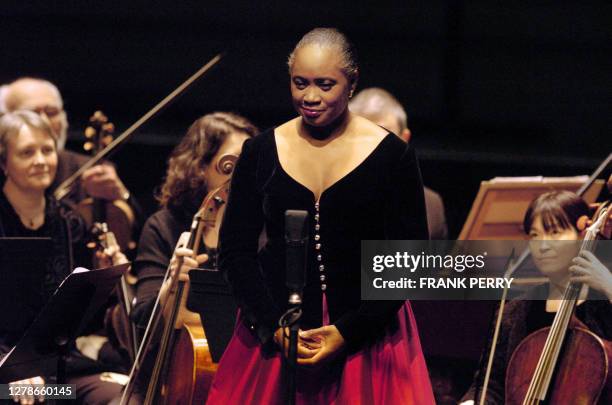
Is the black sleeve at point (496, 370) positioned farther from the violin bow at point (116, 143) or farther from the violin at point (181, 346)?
the violin bow at point (116, 143)

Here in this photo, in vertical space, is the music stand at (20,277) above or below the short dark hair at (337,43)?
below

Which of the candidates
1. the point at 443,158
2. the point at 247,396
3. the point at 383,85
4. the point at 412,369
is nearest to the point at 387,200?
the point at 412,369

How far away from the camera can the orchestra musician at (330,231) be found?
7.20 feet

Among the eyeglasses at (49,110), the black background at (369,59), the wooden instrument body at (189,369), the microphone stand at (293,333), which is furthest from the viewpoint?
the black background at (369,59)

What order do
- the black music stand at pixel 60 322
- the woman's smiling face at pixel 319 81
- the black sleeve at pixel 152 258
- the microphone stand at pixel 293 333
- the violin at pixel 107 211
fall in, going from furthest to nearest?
the violin at pixel 107 211 → the black sleeve at pixel 152 258 → the black music stand at pixel 60 322 → the woman's smiling face at pixel 319 81 → the microphone stand at pixel 293 333

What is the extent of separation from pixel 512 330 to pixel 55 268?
148cm

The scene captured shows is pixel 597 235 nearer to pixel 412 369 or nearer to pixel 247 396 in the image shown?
pixel 412 369

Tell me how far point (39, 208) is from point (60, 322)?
88 centimetres

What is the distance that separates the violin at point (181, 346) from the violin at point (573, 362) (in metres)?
0.89

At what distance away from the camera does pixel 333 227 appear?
87.7 inches

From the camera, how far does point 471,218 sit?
12.4 feet

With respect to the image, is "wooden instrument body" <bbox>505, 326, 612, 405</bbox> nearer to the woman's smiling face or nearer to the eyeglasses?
the woman's smiling face

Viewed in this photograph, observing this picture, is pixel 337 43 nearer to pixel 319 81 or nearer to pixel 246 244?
pixel 319 81

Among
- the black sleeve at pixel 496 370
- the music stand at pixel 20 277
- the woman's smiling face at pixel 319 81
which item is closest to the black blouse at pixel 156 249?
the music stand at pixel 20 277
